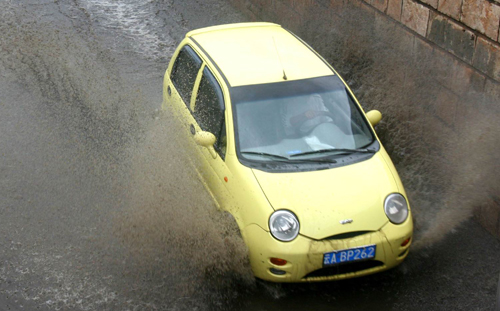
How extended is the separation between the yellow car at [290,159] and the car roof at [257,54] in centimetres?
1

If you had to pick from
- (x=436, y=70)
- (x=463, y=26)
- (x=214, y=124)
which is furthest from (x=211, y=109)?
(x=463, y=26)

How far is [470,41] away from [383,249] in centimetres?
268

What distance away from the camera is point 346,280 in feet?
16.9

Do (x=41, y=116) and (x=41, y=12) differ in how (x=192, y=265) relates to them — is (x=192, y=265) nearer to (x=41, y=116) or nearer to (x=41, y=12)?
(x=41, y=116)

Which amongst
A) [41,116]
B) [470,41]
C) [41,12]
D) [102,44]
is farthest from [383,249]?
[41,12]

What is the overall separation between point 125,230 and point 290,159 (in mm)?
1867

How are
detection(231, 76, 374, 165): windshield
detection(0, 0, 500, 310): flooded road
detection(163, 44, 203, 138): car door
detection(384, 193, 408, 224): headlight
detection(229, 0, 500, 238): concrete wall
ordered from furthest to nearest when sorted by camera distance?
detection(163, 44, 203, 138): car door
detection(229, 0, 500, 238): concrete wall
detection(231, 76, 374, 165): windshield
detection(0, 0, 500, 310): flooded road
detection(384, 193, 408, 224): headlight

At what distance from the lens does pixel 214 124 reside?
562cm

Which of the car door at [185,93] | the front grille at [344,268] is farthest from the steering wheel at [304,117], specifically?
the front grille at [344,268]

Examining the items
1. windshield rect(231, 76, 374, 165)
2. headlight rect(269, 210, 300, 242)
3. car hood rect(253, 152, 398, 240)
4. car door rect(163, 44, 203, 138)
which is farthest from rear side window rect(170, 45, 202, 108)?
headlight rect(269, 210, 300, 242)

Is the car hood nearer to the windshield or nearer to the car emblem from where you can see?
the car emblem

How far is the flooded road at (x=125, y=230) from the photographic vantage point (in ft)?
16.4

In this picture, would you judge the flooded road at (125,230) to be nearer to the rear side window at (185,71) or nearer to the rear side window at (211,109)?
the rear side window at (185,71)

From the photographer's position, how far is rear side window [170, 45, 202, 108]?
20.6 ft
